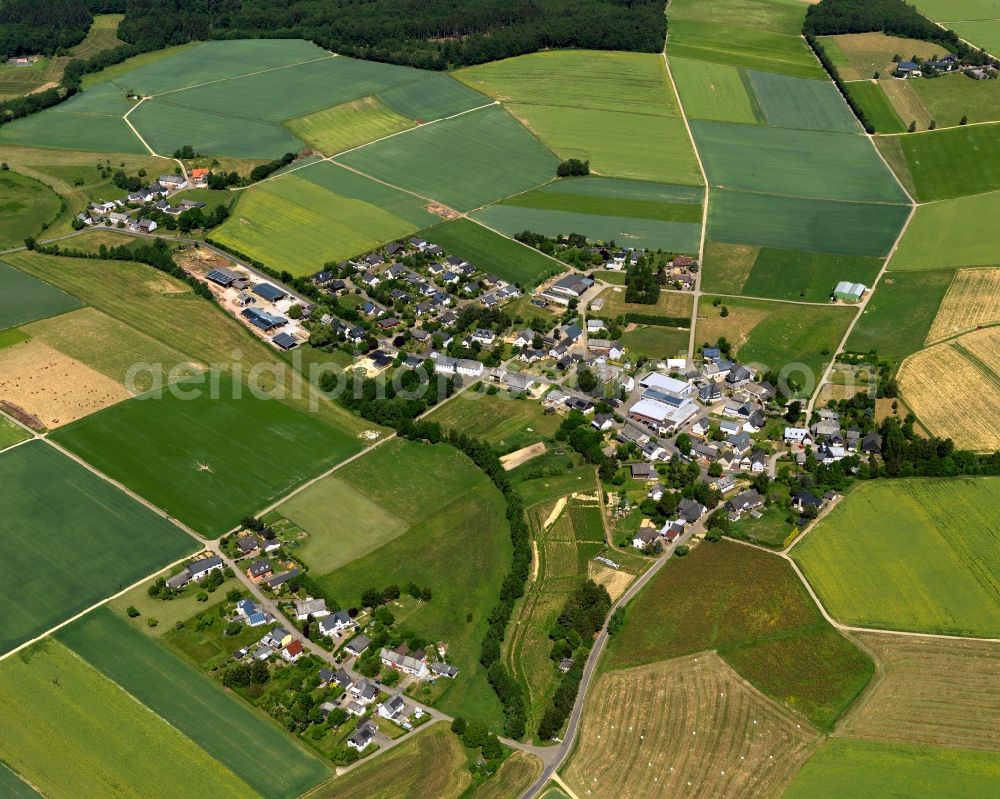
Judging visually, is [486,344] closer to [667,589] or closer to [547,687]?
[667,589]

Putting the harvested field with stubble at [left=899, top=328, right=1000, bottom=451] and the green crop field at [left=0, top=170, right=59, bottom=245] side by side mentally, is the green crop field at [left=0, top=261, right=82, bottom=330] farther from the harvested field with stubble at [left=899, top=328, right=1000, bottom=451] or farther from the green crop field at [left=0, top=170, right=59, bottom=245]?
the harvested field with stubble at [left=899, top=328, right=1000, bottom=451]

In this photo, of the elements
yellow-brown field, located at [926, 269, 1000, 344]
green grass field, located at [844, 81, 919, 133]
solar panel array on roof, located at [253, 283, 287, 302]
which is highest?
green grass field, located at [844, 81, 919, 133]

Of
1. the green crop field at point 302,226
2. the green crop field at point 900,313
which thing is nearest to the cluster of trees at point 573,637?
the green crop field at point 900,313

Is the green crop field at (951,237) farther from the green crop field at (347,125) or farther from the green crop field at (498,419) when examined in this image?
the green crop field at (347,125)

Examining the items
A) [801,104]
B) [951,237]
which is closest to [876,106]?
[801,104]

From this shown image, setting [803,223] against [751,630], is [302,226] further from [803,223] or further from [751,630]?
[751,630]

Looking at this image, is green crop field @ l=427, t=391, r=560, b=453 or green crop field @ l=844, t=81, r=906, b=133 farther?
green crop field @ l=844, t=81, r=906, b=133

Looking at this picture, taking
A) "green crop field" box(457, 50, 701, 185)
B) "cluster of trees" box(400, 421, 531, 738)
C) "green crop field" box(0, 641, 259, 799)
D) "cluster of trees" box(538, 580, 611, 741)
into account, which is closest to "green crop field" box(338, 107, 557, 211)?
"green crop field" box(457, 50, 701, 185)
